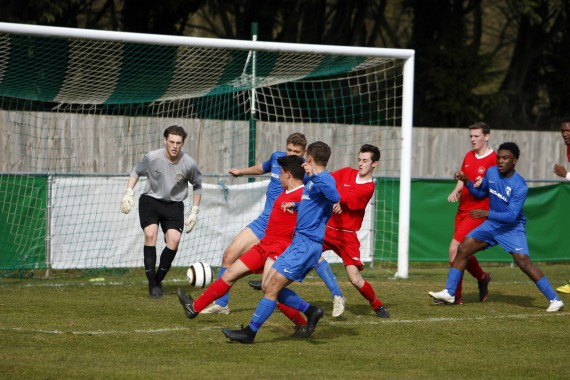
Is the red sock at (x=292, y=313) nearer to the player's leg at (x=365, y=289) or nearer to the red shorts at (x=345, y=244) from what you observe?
the player's leg at (x=365, y=289)

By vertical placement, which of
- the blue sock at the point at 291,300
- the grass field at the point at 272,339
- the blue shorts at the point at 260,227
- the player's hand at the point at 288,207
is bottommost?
the grass field at the point at 272,339

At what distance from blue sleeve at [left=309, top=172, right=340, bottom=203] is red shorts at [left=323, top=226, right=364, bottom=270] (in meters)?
1.91

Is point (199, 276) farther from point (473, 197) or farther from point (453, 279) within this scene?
point (473, 197)

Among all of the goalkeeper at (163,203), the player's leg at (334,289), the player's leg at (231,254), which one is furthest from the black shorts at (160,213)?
the player's leg at (334,289)

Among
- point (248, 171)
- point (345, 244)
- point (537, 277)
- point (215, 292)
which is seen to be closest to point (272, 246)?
point (215, 292)

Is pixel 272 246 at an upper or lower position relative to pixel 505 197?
lower

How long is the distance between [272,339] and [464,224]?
3.75 meters

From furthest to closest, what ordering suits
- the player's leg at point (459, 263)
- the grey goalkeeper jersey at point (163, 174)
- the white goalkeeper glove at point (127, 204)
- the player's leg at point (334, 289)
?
1. the grey goalkeeper jersey at point (163, 174)
2. the white goalkeeper glove at point (127, 204)
3. the player's leg at point (459, 263)
4. the player's leg at point (334, 289)

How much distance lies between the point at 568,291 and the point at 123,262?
6409 mm

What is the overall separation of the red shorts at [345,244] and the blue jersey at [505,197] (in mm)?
1681

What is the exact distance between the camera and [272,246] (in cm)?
862

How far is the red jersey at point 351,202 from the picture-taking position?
9984 mm

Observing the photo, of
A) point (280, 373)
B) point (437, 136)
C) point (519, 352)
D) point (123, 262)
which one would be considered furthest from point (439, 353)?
point (437, 136)

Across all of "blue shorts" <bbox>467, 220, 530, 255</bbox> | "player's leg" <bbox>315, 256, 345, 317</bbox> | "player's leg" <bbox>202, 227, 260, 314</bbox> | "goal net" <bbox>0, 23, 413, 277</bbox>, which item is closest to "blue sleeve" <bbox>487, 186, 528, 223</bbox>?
"blue shorts" <bbox>467, 220, 530, 255</bbox>
